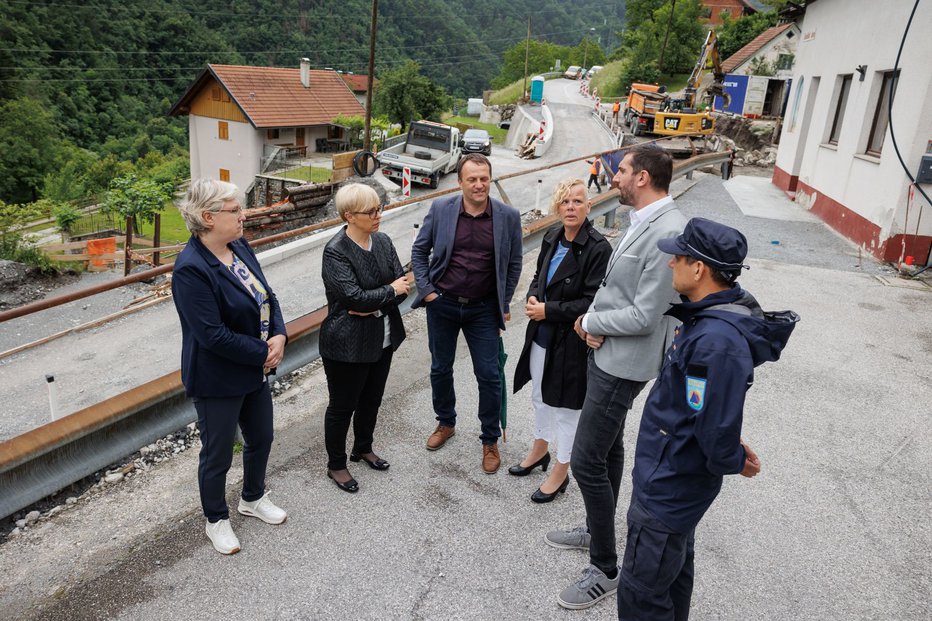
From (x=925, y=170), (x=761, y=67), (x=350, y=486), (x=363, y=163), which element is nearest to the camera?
(x=350, y=486)

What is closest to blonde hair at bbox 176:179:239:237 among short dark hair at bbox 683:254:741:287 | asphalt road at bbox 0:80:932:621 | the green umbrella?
asphalt road at bbox 0:80:932:621

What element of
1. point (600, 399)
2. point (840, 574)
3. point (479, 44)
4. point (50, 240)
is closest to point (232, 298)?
point (600, 399)

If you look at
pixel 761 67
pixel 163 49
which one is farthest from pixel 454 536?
pixel 163 49

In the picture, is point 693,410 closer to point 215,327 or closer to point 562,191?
point 562,191

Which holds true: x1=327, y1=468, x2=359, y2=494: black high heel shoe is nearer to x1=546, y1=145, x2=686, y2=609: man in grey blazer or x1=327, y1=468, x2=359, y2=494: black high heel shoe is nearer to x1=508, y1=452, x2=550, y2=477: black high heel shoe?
x1=508, y1=452, x2=550, y2=477: black high heel shoe

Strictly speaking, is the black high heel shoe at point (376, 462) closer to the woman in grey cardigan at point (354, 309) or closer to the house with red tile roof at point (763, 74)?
the woman in grey cardigan at point (354, 309)

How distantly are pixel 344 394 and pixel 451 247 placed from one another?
1115 mm

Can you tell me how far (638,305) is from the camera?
2.82 meters

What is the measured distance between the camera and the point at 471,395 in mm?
4883

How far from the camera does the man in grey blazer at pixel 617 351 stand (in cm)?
287

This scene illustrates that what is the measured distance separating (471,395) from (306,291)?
3122 mm

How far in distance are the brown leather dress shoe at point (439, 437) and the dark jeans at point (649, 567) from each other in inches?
71.2

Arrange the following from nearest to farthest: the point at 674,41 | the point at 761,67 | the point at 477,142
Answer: the point at 477,142
the point at 761,67
the point at 674,41

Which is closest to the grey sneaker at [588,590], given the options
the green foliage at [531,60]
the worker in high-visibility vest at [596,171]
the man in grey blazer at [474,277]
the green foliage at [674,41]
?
the man in grey blazer at [474,277]
